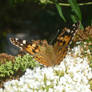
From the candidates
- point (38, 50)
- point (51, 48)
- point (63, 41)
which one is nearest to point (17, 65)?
point (38, 50)

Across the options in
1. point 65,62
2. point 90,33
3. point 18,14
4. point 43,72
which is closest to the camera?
point 43,72

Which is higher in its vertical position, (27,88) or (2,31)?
(2,31)

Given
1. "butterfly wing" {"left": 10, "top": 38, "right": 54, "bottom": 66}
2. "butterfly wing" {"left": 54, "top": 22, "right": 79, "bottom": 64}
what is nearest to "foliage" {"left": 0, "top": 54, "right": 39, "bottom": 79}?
"butterfly wing" {"left": 10, "top": 38, "right": 54, "bottom": 66}

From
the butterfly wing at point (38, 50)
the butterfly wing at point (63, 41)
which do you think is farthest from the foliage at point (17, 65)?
the butterfly wing at point (63, 41)

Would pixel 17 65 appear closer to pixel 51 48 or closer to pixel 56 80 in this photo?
pixel 51 48

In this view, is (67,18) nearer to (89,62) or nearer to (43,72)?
(89,62)

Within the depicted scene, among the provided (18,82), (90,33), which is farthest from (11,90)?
(90,33)

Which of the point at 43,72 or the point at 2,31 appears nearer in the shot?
the point at 43,72
